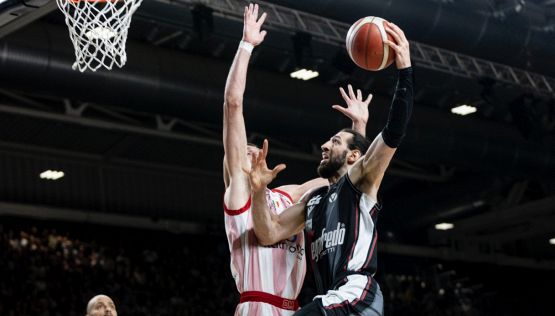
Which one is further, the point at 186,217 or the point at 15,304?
the point at 186,217

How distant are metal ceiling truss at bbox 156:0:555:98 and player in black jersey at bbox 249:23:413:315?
838 centimetres

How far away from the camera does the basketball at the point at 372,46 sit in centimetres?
566

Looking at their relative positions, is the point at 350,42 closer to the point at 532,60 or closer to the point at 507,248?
the point at 532,60

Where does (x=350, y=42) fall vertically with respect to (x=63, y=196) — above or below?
below

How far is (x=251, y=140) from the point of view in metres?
21.1

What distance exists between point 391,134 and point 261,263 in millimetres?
1313

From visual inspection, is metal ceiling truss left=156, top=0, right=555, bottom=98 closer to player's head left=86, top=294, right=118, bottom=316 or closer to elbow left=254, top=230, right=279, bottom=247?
player's head left=86, top=294, right=118, bottom=316

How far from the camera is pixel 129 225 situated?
875 inches

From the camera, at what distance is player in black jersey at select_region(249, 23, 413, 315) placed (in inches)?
205

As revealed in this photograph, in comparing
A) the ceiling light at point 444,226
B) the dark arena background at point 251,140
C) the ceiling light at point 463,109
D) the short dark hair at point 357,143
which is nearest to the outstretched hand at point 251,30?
the short dark hair at point 357,143

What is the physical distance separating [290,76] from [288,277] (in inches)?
445

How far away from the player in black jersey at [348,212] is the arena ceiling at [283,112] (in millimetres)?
3200

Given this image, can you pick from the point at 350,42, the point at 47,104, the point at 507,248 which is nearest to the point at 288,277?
the point at 350,42

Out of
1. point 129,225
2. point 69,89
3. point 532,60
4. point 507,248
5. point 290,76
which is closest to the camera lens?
point 69,89
